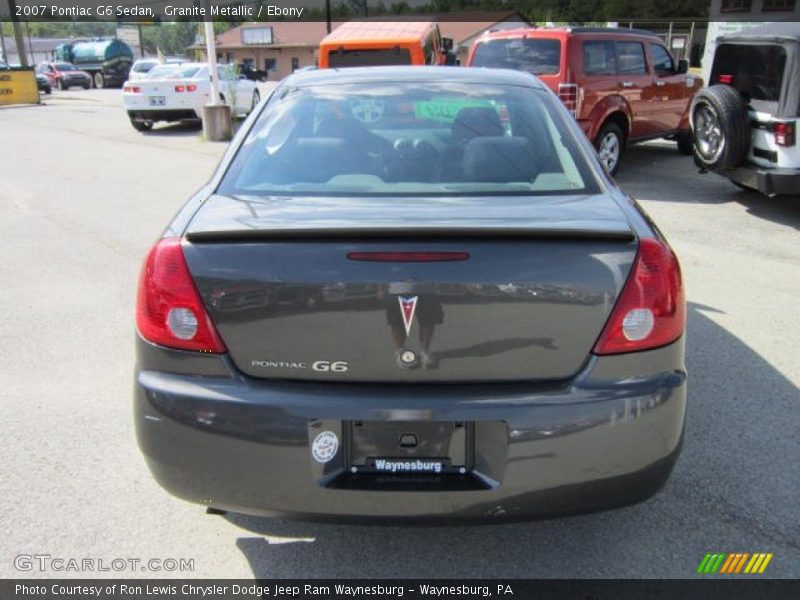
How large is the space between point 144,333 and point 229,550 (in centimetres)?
90

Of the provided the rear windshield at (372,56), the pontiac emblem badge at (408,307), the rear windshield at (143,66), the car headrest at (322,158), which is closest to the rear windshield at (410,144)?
the car headrest at (322,158)

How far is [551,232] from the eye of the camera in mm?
2045

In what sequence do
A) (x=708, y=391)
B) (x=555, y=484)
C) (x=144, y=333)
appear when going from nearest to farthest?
(x=555, y=484), (x=144, y=333), (x=708, y=391)

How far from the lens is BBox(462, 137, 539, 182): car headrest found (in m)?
2.68

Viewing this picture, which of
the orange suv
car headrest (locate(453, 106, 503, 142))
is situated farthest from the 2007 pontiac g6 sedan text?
the orange suv

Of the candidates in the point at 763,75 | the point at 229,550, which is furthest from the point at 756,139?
the point at 229,550

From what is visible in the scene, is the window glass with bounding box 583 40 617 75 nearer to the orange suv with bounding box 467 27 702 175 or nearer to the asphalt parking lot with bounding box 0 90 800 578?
the orange suv with bounding box 467 27 702 175

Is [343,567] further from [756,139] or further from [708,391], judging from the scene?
[756,139]

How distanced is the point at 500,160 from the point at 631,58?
8.20 meters

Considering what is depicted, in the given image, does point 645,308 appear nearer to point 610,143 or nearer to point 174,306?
point 174,306

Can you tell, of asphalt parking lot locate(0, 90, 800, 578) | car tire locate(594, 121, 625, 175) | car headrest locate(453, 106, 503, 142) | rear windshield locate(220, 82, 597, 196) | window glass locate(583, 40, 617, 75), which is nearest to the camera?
asphalt parking lot locate(0, 90, 800, 578)

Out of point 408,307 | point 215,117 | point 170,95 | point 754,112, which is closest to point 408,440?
point 408,307

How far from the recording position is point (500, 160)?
275cm

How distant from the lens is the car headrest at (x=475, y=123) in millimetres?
2947
